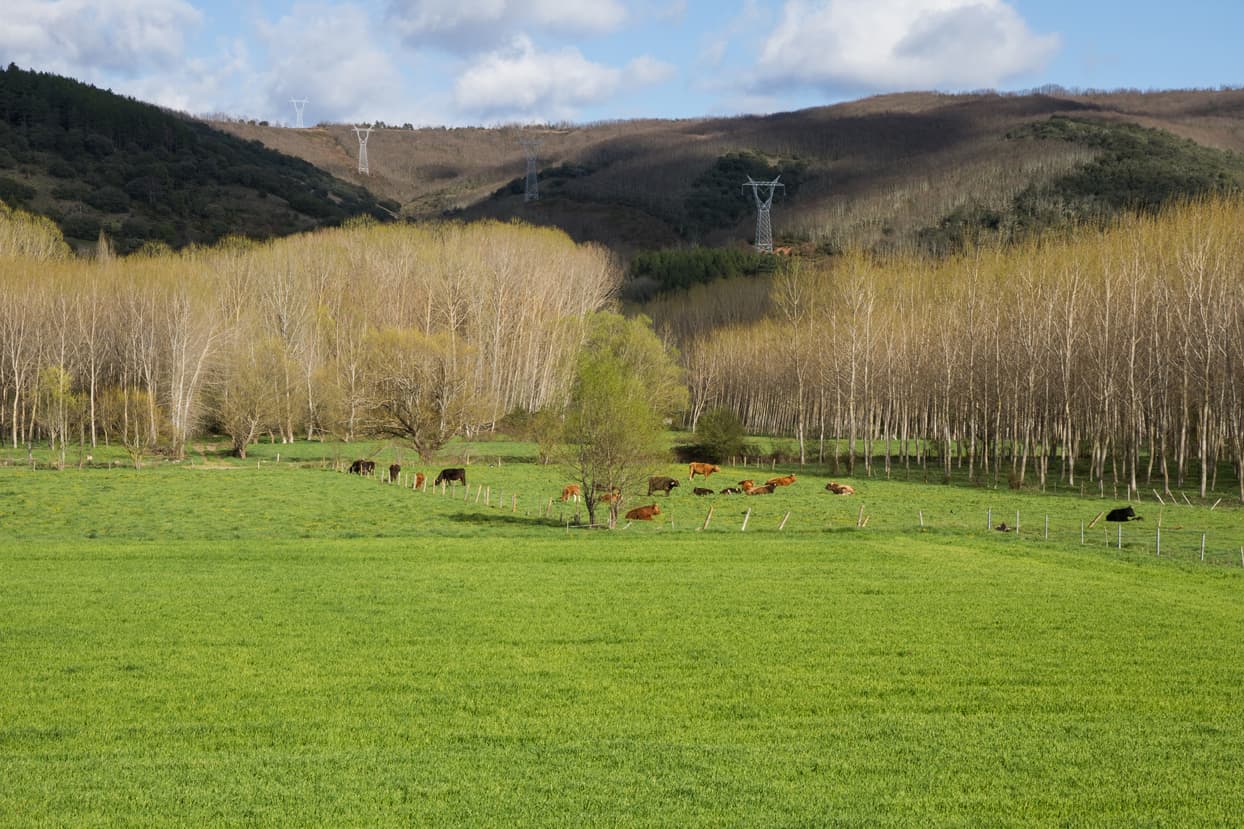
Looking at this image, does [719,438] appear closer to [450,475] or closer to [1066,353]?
[1066,353]

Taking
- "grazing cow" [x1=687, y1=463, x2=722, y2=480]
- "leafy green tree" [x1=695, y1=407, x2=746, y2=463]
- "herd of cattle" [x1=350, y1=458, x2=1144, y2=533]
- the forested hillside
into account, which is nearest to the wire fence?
"herd of cattle" [x1=350, y1=458, x2=1144, y2=533]

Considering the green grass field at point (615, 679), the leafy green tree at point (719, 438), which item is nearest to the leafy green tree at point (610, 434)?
the green grass field at point (615, 679)

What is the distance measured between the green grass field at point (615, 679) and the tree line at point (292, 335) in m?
37.5

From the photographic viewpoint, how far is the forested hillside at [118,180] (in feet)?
493

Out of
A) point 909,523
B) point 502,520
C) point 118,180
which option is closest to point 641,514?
point 502,520

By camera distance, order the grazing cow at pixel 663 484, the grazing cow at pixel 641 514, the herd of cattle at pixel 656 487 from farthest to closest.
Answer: the grazing cow at pixel 663 484 < the grazing cow at pixel 641 514 < the herd of cattle at pixel 656 487

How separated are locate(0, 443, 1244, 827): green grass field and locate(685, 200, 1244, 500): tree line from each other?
22.4 meters

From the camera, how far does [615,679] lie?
64.1ft

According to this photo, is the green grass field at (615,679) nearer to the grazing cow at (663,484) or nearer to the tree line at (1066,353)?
the grazing cow at (663,484)

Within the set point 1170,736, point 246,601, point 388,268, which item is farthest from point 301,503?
point 388,268

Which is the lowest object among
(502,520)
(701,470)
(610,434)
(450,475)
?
(502,520)

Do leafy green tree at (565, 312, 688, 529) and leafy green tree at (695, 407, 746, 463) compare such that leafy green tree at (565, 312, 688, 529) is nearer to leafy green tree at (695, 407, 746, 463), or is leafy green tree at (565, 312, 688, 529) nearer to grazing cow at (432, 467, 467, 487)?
grazing cow at (432, 467, 467, 487)

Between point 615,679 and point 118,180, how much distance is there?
6833 inches

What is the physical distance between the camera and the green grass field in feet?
45.3
